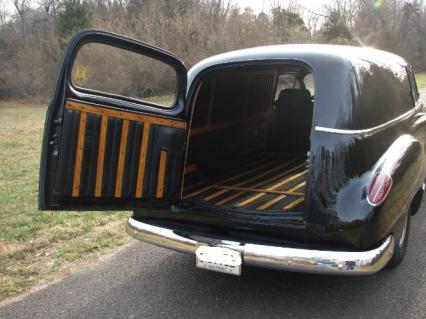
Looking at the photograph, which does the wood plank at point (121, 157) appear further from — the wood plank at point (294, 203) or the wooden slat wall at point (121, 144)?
the wood plank at point (294, 203)

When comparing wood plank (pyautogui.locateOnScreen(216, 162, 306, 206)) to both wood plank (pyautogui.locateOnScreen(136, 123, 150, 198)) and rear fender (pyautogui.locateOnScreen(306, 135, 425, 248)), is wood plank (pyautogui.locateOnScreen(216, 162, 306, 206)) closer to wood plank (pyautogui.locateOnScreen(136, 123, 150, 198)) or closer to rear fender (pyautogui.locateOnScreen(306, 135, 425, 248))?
wood plank (pyautogui.locateOnScreen(136, 123, 150, 198))

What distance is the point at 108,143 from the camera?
9.76 ft

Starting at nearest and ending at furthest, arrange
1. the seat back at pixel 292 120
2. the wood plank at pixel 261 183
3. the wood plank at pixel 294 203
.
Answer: the wood plank at pixel 294 203 → the wood plank at pixel 261 183 → the seat back at pixel 292 120

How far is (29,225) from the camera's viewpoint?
4.73 m

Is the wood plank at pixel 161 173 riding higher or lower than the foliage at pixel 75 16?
lower

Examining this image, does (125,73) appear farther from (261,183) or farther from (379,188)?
(379,188)

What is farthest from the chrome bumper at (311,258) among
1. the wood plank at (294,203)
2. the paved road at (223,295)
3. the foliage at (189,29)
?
the foliage at (189,29)

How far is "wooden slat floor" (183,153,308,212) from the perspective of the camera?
3.56 meters

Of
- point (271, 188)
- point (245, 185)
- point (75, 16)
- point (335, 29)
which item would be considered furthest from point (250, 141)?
point (335, 29)

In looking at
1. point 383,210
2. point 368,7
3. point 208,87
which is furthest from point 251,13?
point 383,210

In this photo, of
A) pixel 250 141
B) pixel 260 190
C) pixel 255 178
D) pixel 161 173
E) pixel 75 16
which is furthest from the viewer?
pixel 75 16

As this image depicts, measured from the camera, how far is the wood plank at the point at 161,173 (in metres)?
3.28

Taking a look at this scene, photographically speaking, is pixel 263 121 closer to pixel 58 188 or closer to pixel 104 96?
pixel 104 96

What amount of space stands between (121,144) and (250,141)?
95.9 inches
